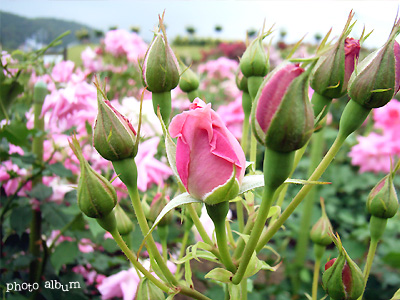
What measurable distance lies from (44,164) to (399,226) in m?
1.53

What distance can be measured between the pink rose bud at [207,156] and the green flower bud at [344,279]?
212mm

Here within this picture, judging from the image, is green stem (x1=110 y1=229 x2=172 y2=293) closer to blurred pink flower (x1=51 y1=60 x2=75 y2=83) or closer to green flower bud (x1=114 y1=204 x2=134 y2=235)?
green flower bud (x1=114 y1=204 x2=134 y2=235)

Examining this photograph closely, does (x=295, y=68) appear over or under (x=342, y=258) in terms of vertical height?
over

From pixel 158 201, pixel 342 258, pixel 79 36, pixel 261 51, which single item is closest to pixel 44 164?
pixel 158 201

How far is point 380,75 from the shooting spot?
0.43m

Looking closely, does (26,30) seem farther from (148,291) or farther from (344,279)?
(344,279)

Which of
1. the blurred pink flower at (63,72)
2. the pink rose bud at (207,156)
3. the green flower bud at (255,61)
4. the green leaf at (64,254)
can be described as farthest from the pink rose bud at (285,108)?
the blurred pink flower at (63,72)

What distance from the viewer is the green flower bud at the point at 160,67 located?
1.68ft

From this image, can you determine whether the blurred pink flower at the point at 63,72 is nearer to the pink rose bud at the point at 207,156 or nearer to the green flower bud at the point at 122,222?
the green flower bud at the point at 122,222

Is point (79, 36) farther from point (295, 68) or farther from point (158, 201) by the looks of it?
point (295, 68)

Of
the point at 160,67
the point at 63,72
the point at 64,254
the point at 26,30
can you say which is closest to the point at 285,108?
the point at 160,67

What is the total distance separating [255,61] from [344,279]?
1.20 feet

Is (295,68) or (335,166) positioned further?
(335,166)

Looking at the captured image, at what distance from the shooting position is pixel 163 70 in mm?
519
